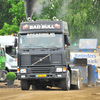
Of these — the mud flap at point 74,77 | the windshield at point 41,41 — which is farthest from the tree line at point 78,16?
the windshield at point 41,41

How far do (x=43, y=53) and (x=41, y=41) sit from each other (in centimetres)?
58

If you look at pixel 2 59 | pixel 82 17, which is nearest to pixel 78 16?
pixel 82 17

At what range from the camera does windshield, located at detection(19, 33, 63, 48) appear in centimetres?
1568

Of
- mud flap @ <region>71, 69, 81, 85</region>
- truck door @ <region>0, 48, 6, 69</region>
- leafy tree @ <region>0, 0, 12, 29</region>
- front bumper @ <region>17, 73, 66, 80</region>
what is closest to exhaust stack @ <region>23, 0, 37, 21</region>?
truck door @ <region>0, 48, 6, 69</region>

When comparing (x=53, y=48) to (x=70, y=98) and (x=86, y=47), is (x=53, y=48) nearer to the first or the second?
(x=70, y=98)

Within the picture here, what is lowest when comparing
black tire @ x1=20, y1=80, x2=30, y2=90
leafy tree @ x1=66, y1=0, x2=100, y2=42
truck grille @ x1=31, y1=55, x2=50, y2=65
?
black tire @ x1=20, y1=80, x2=30, y2=90

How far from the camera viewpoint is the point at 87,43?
44281mm

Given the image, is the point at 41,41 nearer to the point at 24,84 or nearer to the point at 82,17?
the point at 24,84

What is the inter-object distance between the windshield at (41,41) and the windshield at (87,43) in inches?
1123

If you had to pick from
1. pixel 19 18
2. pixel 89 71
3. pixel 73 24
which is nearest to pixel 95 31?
pixel 73 24

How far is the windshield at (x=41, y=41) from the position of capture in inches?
617

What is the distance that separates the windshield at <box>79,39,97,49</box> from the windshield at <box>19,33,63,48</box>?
28.5 m

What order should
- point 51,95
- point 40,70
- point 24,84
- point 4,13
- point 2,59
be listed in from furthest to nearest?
point 4,13 → point 2,59 → point 24,84 → point 40,70 → point 51,95

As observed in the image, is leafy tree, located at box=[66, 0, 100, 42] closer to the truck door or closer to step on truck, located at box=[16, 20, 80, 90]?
the truck door
